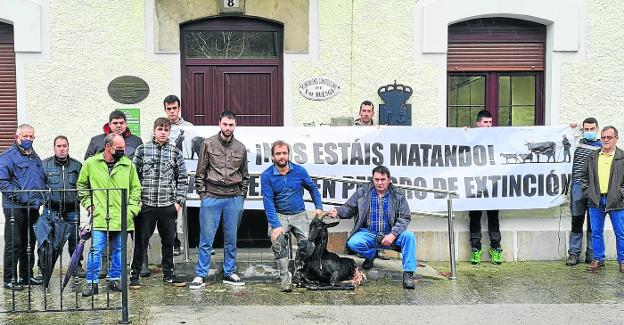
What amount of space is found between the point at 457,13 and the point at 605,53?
202 cm

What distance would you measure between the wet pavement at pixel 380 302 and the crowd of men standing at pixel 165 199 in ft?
0.78

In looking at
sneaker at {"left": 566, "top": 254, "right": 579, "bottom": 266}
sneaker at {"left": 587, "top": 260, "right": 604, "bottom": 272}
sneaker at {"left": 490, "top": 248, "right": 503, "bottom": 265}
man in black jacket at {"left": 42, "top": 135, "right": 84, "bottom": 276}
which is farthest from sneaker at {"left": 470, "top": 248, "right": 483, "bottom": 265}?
man in black jacket at {"left": 42, "top": 135, "right": 84, "bottom": 276}

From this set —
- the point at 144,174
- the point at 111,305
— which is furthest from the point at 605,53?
the point at 111,305

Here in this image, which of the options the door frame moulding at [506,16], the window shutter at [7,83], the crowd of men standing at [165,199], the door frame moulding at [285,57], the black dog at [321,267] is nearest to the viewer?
the crowd of men standing at [165,199]

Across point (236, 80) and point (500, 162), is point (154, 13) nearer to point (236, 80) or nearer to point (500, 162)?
point (236, 80)

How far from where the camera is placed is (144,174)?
7.47 meters

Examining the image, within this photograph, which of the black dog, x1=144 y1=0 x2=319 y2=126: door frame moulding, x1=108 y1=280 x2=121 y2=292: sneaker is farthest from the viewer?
x1=144 y1=0 x2=319 y2=126: door frame moulding

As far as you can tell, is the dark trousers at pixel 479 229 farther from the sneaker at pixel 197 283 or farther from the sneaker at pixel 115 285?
the sneaker at pixel 115 285

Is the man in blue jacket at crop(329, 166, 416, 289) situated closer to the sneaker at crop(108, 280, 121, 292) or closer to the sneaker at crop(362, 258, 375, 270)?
the sneaker at crop(362, 258, 375, 270)

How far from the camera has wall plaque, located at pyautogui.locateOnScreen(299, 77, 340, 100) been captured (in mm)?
9219

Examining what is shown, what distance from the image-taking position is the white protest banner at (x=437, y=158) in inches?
347

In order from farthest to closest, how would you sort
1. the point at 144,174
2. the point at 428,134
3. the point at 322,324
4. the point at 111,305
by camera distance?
the point at 428,134, the point at 144,174, the point at 111,305, the point at 322,324

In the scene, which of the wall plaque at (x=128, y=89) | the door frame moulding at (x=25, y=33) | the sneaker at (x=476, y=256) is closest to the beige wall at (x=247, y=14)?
the wall plaque at (x=128, y=89)

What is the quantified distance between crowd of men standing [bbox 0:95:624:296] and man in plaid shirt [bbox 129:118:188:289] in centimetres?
1
